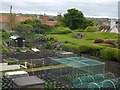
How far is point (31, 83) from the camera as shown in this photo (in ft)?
24.4

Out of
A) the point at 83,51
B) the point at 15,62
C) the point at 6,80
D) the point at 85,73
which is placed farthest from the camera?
the point at 83,51

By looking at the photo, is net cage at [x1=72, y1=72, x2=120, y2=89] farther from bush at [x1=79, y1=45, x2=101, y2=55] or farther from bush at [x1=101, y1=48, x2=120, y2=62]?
bush at [x1=79, y1=45, x2=101, y2=55]

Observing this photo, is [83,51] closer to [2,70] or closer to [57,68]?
[57,68]

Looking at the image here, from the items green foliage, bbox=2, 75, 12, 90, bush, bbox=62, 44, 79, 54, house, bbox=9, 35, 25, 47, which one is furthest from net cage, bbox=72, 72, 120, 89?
house, bbox=9, 35, 25, 47

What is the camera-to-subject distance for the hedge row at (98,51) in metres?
12.8

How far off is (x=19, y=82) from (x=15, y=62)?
6.16m

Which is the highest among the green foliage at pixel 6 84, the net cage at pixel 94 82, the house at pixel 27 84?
the house at pixel 27 84

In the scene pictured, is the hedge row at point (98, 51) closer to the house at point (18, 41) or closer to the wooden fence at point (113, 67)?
the wooden fence at point (113, 67)

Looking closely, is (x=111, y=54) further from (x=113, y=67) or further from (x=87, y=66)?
(x=87, y=66)

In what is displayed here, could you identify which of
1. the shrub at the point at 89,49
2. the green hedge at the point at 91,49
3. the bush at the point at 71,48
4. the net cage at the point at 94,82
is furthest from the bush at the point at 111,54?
the bush at the point at 71,48

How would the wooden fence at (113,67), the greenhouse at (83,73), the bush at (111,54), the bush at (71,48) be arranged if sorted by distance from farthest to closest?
the bush at (71,48) → the bush at (111,54) → the wooden fence at (113,67) → the greenhouse at (83,73)

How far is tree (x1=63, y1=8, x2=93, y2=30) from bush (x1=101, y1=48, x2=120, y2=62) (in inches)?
939

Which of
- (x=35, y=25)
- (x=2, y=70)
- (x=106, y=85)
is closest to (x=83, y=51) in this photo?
(x=2, y=70)

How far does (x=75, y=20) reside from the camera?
37.1 m
